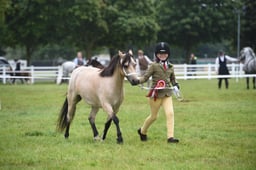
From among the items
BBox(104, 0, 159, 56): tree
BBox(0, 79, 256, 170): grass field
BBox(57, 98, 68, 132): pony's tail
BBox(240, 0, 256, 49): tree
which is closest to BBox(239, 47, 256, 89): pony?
BBox(0, 79, 256, 170): grass field

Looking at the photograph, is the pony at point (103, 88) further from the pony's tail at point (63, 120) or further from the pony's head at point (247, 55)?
the pony's head at point (247, 55)

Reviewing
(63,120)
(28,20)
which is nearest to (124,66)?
(63,120)

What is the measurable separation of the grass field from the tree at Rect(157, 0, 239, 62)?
36.7 metres

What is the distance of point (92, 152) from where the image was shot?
383 inches

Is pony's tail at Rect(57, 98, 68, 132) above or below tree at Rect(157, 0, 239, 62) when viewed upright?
below

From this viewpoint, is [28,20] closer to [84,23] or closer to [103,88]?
[84,23]

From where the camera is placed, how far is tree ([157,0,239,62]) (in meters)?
54.5

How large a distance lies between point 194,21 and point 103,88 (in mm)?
43817

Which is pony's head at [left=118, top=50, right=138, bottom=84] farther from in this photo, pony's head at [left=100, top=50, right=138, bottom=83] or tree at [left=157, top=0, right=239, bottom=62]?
tree at [left=157, top=0, right=239, bottom=62]

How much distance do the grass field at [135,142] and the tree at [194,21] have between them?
3669 centimetres

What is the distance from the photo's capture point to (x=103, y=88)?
11.2 meters

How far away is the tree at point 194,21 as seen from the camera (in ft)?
179

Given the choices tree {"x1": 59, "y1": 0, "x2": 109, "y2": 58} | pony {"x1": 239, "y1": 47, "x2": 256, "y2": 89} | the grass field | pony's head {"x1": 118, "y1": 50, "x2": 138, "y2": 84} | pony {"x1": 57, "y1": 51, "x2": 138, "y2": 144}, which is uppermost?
tree {"x1": 59, "y1": 0, "x2": 109, "y2": 58}

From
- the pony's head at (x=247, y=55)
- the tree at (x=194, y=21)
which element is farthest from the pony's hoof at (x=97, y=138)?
the tree at (x=194, y=21)
